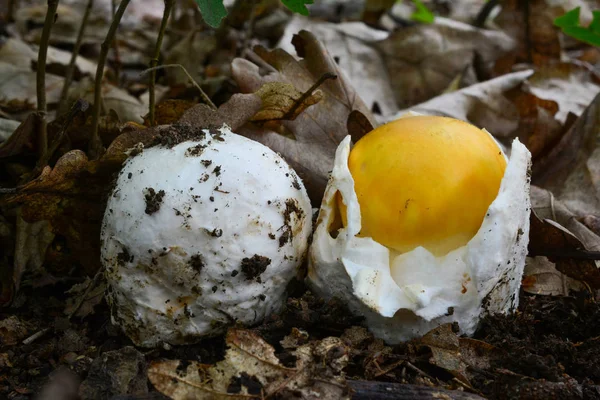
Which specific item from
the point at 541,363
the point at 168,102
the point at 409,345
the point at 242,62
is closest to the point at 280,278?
the point at 409,345

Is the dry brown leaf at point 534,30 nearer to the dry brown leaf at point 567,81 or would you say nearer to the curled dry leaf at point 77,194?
the dry brown leaf at point 567,81

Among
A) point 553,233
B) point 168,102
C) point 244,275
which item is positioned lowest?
point 553,233

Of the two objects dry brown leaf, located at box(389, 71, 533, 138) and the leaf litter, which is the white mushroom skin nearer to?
the leaf litter

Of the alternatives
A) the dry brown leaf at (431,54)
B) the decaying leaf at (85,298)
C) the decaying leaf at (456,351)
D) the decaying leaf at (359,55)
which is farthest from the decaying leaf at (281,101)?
the dry brown leaf at (431,54)

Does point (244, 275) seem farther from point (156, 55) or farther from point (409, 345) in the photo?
point (156, 55)

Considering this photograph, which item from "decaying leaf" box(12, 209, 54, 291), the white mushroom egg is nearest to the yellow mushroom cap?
the white mushroom egg

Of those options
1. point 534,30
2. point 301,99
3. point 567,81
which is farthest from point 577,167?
point 534,30

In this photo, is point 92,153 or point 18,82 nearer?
point 92,153
